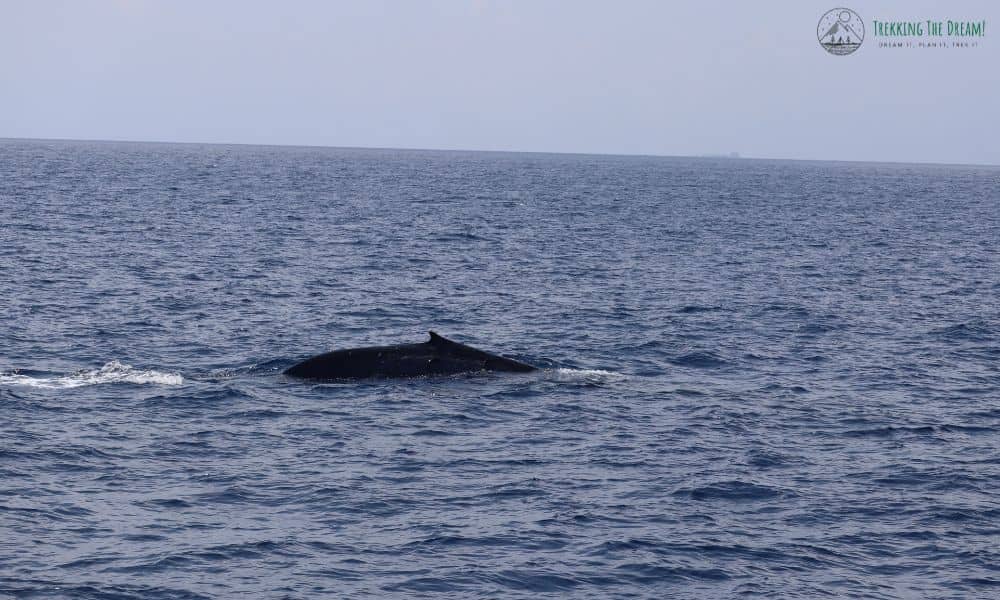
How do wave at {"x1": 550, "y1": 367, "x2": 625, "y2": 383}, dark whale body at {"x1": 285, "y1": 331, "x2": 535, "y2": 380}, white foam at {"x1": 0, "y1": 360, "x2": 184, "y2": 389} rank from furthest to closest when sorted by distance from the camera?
wave at {"x1": 550, "y1": 367, "x2": 625, "y2": 383} < dark whale body at {"x1": 285, "y1": 331, "x2": 535, "y2": 380} < white foam at {"x1": 0, "y1": 360, "x2": 184, "y2": 389}

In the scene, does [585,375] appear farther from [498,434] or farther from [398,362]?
[498,434]

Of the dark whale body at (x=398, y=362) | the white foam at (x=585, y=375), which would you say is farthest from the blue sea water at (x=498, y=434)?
the dark whale body at (x=398, y=362)

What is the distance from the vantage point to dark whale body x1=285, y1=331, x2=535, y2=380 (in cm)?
3194

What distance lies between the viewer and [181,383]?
103 feet

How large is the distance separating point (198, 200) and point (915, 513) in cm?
9756

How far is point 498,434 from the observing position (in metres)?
27.1

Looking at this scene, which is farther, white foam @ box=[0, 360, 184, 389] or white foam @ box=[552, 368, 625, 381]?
white foam @ box=[552, 368, 625, 381]

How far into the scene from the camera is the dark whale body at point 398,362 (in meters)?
31.9

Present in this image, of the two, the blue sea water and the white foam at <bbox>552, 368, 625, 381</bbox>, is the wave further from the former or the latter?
the blue sea water

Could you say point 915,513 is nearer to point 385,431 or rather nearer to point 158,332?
point 385,431

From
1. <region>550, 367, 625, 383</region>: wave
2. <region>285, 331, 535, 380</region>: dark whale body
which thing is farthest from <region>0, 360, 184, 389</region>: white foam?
<region>550, 367, 625, 383</region>: wave

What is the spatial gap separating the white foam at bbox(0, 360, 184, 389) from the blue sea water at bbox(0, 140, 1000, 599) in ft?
0.57

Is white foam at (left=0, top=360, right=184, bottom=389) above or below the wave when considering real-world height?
above

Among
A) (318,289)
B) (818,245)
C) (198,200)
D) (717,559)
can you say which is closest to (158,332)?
(318,289)
